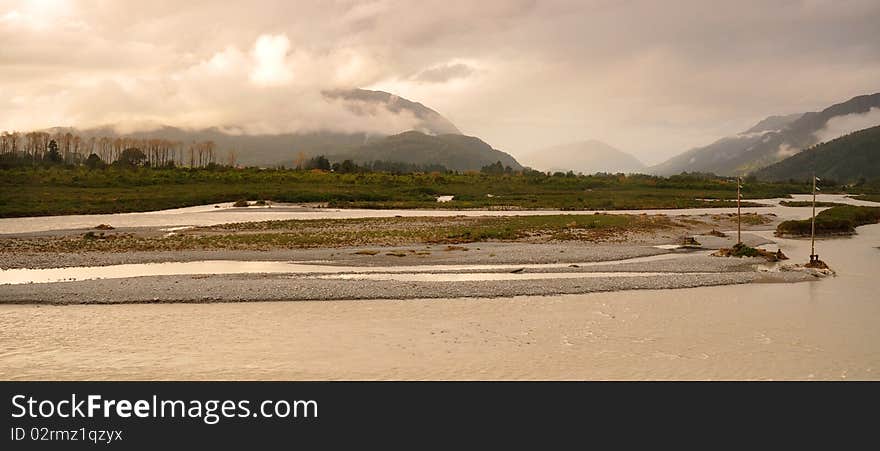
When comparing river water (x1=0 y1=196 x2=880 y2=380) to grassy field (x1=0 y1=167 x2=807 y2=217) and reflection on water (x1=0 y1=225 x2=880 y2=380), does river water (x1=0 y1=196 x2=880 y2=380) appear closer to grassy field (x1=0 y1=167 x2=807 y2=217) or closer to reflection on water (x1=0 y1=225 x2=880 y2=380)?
reflection on water (x1=0 y1=225 x2=880 y2=380)

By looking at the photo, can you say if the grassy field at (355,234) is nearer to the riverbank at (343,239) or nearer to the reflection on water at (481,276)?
the riverbank at (343,239)

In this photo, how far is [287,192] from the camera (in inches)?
4094

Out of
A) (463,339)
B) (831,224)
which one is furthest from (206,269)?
(831,224)

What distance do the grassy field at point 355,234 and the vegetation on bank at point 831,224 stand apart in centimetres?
1031

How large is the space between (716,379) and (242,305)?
729 inches

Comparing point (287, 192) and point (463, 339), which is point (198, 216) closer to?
point (287, 192)

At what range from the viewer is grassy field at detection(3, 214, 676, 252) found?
152ft

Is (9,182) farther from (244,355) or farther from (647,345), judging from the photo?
(647,345)

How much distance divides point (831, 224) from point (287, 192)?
74217 millimetres

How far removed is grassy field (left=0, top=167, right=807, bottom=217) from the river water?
57.8 meters

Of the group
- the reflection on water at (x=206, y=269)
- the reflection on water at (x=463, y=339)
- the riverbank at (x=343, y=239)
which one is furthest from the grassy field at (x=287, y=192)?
the reflection on water at (x=463, y=339)

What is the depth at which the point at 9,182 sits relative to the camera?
9819 centimetres

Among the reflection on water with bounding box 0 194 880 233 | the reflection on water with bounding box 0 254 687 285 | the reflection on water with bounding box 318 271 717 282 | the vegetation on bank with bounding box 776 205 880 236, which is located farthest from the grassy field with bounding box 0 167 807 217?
the reflection on water with bounding box 318 271 717 282

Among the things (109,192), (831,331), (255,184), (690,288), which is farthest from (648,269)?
(255,184)
